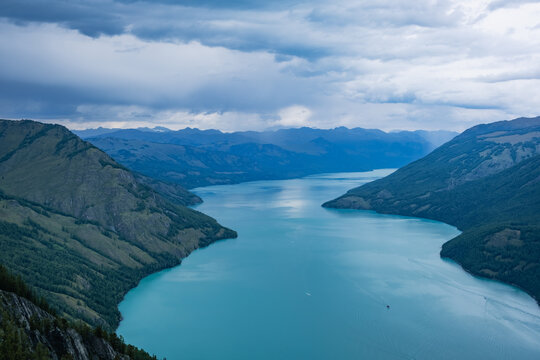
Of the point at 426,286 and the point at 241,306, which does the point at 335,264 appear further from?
the point at 241,306

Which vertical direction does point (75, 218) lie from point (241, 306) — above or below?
above

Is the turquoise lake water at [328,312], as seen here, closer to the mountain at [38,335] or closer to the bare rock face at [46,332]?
the mountain at [38,335]

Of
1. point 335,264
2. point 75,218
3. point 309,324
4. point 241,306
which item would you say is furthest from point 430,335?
point 75,218

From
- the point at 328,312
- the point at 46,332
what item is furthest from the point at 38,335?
the point at 328,312

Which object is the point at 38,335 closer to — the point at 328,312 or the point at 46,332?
the point at 46,332

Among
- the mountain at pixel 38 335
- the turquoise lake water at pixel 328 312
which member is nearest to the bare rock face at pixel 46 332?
the mountain at pixel 38 335

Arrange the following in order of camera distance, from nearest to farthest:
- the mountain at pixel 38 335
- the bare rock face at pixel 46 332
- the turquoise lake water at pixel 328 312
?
the mountain at pixel 38 335 < the bare rock face at pixel 46 332 < the turquoise lake water at pixel 328 312

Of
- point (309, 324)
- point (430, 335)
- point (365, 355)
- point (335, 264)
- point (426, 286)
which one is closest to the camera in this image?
point (365, 355)

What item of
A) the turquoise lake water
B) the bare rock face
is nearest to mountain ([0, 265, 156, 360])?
the bare rock face
